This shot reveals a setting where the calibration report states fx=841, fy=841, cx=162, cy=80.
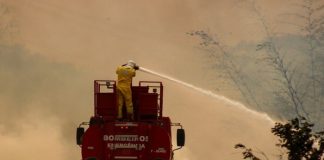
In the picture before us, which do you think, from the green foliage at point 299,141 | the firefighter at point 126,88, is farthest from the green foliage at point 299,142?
the firefighter at point 126,88

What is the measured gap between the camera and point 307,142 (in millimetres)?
28297

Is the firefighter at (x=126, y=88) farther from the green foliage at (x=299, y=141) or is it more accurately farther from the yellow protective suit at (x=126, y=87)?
the green foliage at (x=299, y=141)

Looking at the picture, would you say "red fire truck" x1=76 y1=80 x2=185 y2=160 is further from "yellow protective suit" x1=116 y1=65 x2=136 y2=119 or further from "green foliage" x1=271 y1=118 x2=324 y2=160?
"green foliage" x1=271 y1=118 x2=324 y2=160

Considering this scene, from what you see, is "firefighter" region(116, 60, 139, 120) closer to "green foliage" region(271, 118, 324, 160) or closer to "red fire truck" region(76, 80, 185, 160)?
"red fire truck" region(76, 80, 185, 160)

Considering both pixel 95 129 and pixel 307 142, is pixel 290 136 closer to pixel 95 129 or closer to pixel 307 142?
pixel 307 142

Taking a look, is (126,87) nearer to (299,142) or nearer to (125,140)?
(125,140)

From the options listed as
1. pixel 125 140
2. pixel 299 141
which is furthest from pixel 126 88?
pixel 299 141

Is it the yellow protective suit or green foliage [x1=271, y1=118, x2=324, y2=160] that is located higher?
the yellow protective suit

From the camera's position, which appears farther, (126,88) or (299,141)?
(126,88)

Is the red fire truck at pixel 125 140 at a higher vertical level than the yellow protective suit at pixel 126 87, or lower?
lower

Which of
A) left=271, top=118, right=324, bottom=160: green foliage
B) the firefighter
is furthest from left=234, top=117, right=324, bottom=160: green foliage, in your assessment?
the firefighter

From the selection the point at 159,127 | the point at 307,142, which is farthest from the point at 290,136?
the point at 159,127

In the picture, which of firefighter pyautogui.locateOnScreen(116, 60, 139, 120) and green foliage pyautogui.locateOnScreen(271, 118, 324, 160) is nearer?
green foliage pyautogui.locateOnScreen(271, 118, 324, 160)

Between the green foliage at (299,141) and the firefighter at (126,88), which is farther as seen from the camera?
the firefighter at (126,88)
